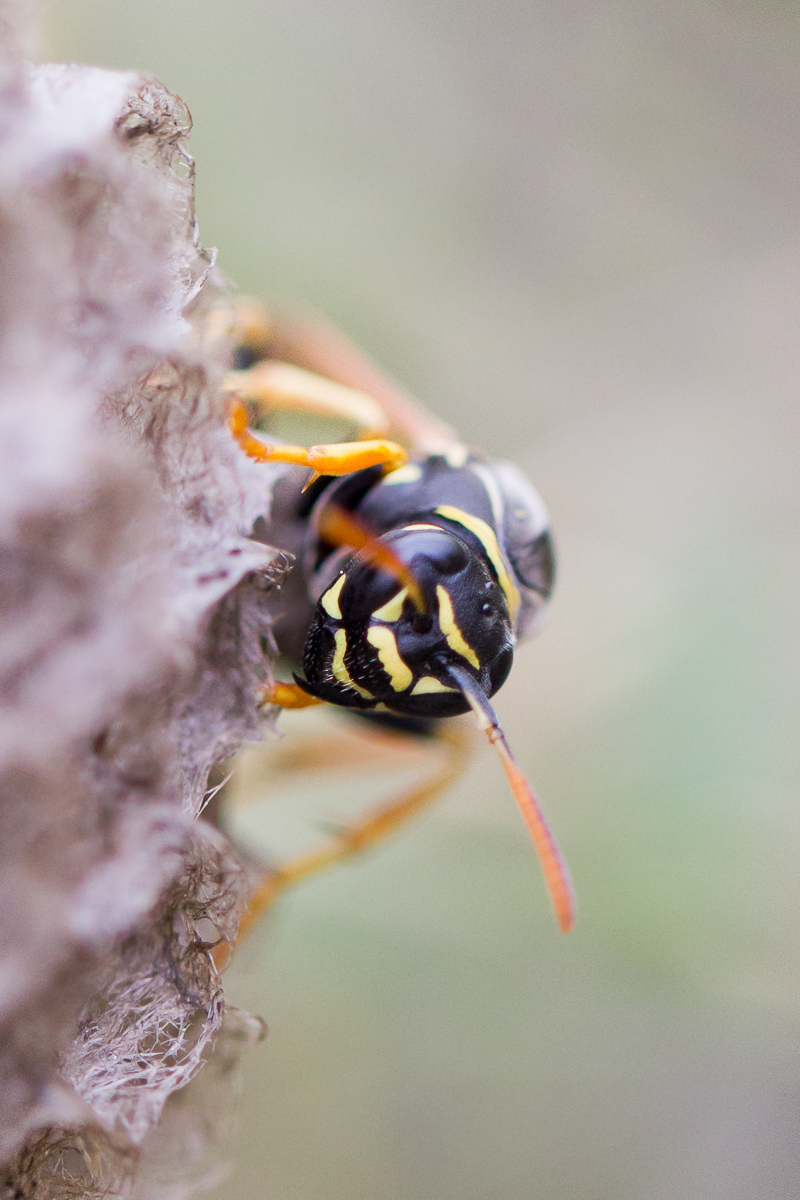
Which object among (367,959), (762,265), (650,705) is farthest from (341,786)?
(762,265)

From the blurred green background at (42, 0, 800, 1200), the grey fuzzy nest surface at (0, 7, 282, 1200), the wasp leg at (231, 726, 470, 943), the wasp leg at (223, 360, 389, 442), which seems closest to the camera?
the grey fuzzy nest surface at (0, 7, 282, 1200)

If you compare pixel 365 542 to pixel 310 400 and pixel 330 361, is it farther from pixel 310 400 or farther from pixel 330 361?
pixel 330 361

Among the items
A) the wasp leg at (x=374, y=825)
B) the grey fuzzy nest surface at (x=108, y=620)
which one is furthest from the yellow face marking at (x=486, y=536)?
the wasp leg at (x=374, y=825)

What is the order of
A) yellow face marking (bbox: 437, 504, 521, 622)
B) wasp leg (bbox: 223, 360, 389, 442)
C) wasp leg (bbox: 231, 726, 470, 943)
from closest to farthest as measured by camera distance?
yellow face marking (bbox: 437, 504, 521, 622) < wasp leg (bbox: 223, 360, 389, 442) < wasp leg (bbox: 231, 726, 470, 943)

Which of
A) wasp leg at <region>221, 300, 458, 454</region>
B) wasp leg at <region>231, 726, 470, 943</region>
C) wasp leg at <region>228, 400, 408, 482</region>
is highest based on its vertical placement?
wasp leg at <region>228, 400, 408, 482</region>

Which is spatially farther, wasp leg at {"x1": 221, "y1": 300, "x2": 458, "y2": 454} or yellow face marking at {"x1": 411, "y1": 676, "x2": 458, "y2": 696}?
wasp leg at {"x1": 221, "y1": 300, "x2": 458, "y2": 454}

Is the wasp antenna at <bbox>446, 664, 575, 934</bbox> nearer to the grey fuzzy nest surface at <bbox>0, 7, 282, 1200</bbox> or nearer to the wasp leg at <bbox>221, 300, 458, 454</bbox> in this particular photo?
the grey fuzzy nest surface at <bbox>0, 7, 282, 1200</bbox>

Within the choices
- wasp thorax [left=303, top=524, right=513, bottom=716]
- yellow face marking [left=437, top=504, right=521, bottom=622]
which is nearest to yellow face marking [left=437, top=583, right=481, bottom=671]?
wasp thorax [left=303, top=524, right=513, bottom=716]
